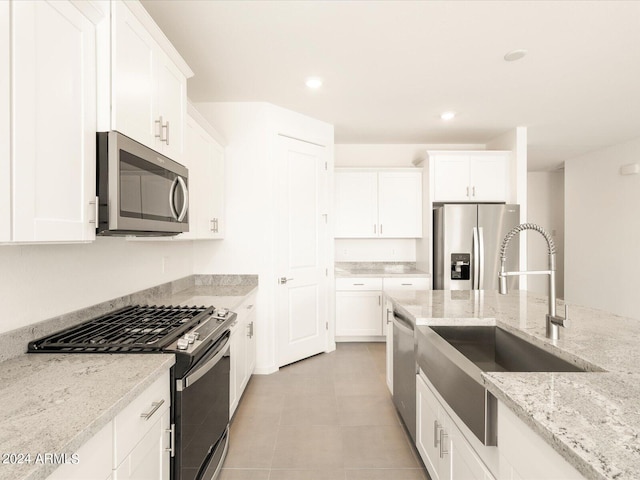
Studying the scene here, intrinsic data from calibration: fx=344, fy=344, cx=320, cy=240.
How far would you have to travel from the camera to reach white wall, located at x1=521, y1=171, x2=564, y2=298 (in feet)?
21.6

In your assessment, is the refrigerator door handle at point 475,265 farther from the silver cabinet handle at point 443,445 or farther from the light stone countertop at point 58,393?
the light stone countertop at point 58,393

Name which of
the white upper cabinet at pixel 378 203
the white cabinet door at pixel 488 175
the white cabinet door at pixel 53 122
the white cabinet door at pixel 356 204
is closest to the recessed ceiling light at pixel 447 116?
the white cabinet door at pixel 488 175

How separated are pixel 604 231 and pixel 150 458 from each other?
247 inches

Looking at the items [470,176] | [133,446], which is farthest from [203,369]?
[470,176]

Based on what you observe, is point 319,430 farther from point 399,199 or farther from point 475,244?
point 399,199

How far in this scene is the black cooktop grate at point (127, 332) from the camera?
1331mm

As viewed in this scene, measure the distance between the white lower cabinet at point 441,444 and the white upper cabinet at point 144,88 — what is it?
5.95ft

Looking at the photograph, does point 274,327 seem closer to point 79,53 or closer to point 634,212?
point 79,53

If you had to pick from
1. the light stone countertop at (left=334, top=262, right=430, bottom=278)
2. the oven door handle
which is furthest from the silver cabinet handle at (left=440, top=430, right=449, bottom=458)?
the light stone countertop at (left=334, top=262, right=430, bottom=278)

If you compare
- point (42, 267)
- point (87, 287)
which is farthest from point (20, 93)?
point (87, 287)

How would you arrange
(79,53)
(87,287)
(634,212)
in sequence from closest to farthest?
(79,53)
(87,287)
(634,212)

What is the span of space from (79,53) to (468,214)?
12.7 ft

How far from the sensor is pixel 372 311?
14.2 ft

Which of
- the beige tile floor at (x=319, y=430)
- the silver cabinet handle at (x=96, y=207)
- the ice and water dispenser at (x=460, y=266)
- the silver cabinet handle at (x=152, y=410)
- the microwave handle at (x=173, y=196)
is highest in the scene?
the microwave handle at (x=173, y=196)
